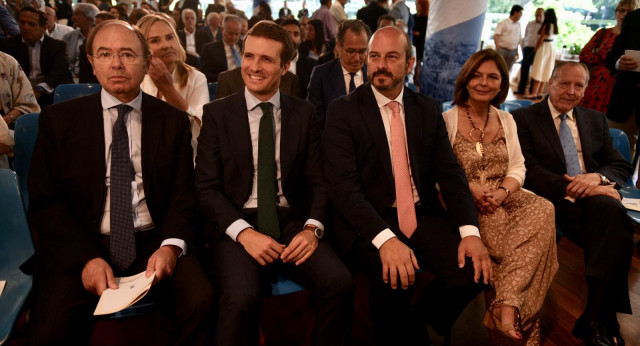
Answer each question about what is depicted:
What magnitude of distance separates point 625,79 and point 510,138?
6.78 ft

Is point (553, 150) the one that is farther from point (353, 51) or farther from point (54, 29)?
point (54, 29)

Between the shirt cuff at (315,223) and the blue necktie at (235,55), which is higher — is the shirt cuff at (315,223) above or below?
below

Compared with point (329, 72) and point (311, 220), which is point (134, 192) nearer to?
point (311, 220)

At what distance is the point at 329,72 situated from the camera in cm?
335

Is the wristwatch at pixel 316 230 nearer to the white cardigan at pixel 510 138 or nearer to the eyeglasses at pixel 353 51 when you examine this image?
the white cardigan at pixel 510 138

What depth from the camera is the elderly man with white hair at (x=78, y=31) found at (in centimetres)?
524

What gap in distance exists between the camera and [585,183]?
2221mm

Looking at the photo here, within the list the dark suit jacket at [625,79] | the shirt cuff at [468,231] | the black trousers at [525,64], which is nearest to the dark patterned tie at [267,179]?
the shirt cuff at [468,231]

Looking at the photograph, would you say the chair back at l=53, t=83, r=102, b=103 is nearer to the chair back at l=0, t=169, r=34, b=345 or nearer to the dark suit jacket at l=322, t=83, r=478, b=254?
the chair back at l=0, t=169, r=34, b=345

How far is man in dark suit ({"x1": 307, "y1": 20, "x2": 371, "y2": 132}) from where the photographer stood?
328 centimetres

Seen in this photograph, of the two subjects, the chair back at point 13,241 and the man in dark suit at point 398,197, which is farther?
the man in dark suit at point 398,197

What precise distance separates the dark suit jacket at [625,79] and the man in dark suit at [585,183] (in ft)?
4.31

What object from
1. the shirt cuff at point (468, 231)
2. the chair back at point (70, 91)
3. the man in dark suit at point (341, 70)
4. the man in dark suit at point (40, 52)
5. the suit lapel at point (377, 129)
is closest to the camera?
the shirt cuff at point (468, 231)

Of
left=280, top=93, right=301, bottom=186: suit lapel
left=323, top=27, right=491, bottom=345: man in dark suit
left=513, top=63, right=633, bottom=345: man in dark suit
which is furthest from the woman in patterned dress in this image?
left=280, top=93, right=301, bottom=186: suit lapel
